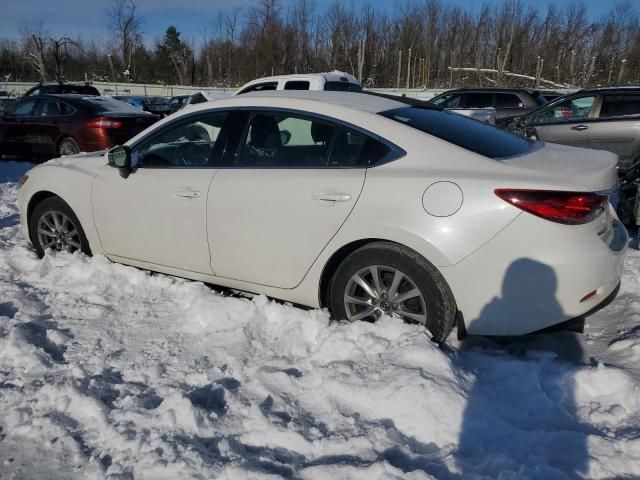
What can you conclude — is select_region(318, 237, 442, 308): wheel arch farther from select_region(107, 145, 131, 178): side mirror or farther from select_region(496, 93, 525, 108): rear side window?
select_region(496, 93, 525, 108): rear side window

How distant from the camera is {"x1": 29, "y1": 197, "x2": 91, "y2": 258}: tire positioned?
445 cm

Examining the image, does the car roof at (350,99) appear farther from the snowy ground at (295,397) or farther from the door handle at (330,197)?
the snowy ground at (295,397)

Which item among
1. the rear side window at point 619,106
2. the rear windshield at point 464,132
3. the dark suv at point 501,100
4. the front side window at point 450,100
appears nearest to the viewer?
the rear windshield at point 464,132

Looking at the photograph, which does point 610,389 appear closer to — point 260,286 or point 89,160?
point 260,286

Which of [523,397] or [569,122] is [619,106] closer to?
[569,122]

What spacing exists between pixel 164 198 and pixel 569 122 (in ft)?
26.0

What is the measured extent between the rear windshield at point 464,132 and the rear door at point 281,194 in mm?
367

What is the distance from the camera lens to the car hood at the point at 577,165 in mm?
2850

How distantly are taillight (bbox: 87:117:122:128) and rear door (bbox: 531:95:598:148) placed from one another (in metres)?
7.58

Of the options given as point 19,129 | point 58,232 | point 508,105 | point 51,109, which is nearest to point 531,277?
point 58,232

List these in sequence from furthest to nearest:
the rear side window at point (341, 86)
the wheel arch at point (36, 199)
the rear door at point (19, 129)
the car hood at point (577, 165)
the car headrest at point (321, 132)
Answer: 1. the rear door at point (19, 129)
2. the rear side window at point (341, 86)
3. the wheel arch at point (36, 199)
4. the car headrest at point (321, 132)
5. the car hood at point (577, 165)

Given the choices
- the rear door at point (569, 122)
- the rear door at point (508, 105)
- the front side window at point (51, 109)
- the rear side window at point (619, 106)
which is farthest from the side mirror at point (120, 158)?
the rear door at point (508, 105)

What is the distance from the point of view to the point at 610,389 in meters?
2.64

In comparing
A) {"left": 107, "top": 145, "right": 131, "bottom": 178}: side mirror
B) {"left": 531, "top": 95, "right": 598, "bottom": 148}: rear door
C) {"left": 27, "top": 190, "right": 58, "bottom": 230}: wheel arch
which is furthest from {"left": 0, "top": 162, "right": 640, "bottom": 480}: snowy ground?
{"left": 531, "top": 95, "right": 598, "bottom": 148}: rear door
